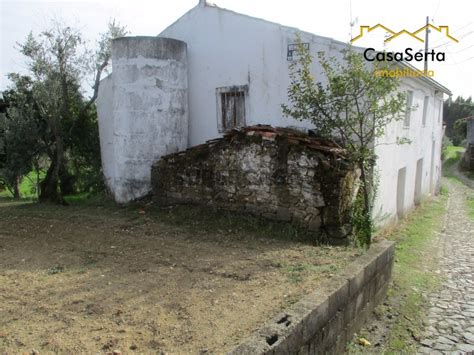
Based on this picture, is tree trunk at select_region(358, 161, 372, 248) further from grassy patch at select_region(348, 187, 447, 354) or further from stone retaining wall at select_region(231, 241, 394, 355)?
grassy patch at select_region(348, 187, 447, 354)

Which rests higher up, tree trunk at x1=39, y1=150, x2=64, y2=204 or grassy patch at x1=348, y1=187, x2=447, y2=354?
tree trunk at x1=39, y1=150, x2=64, y2=204

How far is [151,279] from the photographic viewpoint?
16.9ft

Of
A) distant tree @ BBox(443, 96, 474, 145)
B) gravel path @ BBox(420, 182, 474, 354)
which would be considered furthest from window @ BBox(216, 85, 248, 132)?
distant tree @ BBox(443, 96, 474, 145)

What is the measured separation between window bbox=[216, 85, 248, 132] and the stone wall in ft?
6.00

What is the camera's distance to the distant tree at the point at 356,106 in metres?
6.81

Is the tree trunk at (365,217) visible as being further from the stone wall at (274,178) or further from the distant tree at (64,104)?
the distant tree at (64,104)

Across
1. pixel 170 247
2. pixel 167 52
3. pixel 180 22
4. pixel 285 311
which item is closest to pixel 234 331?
pixel 285 311

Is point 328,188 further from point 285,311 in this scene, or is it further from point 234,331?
point 234,331

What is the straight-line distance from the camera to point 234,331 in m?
3.82

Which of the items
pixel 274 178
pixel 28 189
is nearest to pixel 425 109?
pixel 274 178

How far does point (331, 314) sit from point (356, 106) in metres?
4.20

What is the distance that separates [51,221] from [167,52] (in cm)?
480

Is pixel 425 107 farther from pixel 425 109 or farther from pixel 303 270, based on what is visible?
pixel 303 270

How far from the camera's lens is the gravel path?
213 inches
